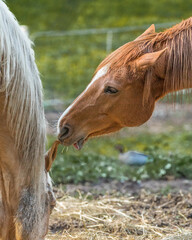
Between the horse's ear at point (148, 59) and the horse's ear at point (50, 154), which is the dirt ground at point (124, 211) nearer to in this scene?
the horse's ear at point (50, 154)

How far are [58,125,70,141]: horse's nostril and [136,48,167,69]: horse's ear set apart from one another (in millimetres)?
693

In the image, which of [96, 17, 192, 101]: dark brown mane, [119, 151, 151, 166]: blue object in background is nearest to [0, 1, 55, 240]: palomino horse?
[96, 17, 192, 101]: dark brown mane

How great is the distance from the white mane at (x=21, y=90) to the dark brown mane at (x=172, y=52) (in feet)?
2.01

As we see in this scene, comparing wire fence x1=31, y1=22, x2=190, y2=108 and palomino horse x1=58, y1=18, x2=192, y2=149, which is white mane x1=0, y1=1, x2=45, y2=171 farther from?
wire fence x1=31, y1=22, x2=190, y2=108

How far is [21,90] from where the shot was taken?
9.95 ft

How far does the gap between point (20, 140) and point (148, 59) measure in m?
1.05

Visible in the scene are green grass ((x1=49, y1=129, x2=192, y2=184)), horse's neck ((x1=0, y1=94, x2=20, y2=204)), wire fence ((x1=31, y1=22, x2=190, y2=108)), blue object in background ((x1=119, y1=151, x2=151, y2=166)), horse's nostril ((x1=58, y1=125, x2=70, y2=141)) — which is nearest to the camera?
horse's neck ((x1=0, y1=94, x2=20, y2=204))

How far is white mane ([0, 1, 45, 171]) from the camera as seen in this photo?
2936 mm

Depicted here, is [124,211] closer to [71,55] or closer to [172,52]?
[172,52]

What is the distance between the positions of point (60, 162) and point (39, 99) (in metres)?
3.23

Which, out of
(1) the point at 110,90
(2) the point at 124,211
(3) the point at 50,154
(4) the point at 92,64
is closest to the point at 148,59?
(1) the point at 110,90

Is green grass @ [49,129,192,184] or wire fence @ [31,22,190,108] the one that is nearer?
green grass @ [49,129,192,184]

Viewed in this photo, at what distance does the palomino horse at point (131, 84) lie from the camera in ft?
10.8

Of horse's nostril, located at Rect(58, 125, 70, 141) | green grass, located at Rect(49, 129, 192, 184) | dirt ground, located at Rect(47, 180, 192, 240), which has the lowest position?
green grass, located at Rect(49, 129, 192, 184)
